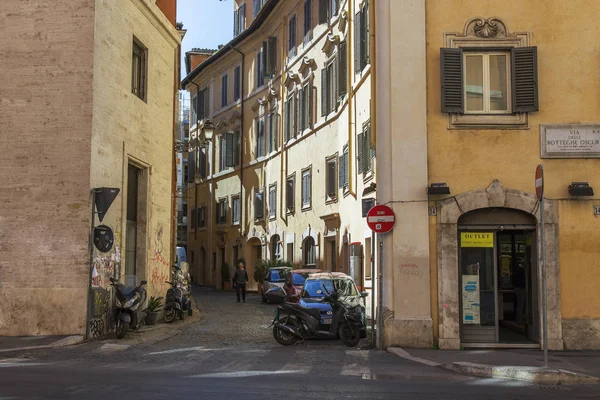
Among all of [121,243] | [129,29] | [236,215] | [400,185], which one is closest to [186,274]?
[121,243]

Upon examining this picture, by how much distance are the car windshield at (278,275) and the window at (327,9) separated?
1012cm

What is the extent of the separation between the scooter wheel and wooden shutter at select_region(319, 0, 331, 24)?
→ 14.6 meters

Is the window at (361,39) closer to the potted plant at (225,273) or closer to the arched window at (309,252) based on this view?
the arched window at (309,252)

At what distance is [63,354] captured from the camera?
14516 mm

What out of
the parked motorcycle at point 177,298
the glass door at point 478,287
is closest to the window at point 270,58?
the parked motorcycle at point 177,298

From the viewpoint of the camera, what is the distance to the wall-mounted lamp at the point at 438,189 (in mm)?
15992

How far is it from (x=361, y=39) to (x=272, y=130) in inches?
616

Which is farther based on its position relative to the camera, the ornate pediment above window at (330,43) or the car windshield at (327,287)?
the ornate pediment above window at (330,43)

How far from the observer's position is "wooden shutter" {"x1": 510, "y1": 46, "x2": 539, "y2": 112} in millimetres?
16281

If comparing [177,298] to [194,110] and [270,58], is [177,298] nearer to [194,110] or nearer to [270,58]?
[270,58]

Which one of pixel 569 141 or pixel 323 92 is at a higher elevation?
pixel 323 92

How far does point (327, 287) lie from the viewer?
803 inches

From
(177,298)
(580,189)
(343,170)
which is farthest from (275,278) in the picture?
(580,189)

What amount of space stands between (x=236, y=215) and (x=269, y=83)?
8684 millimetres
